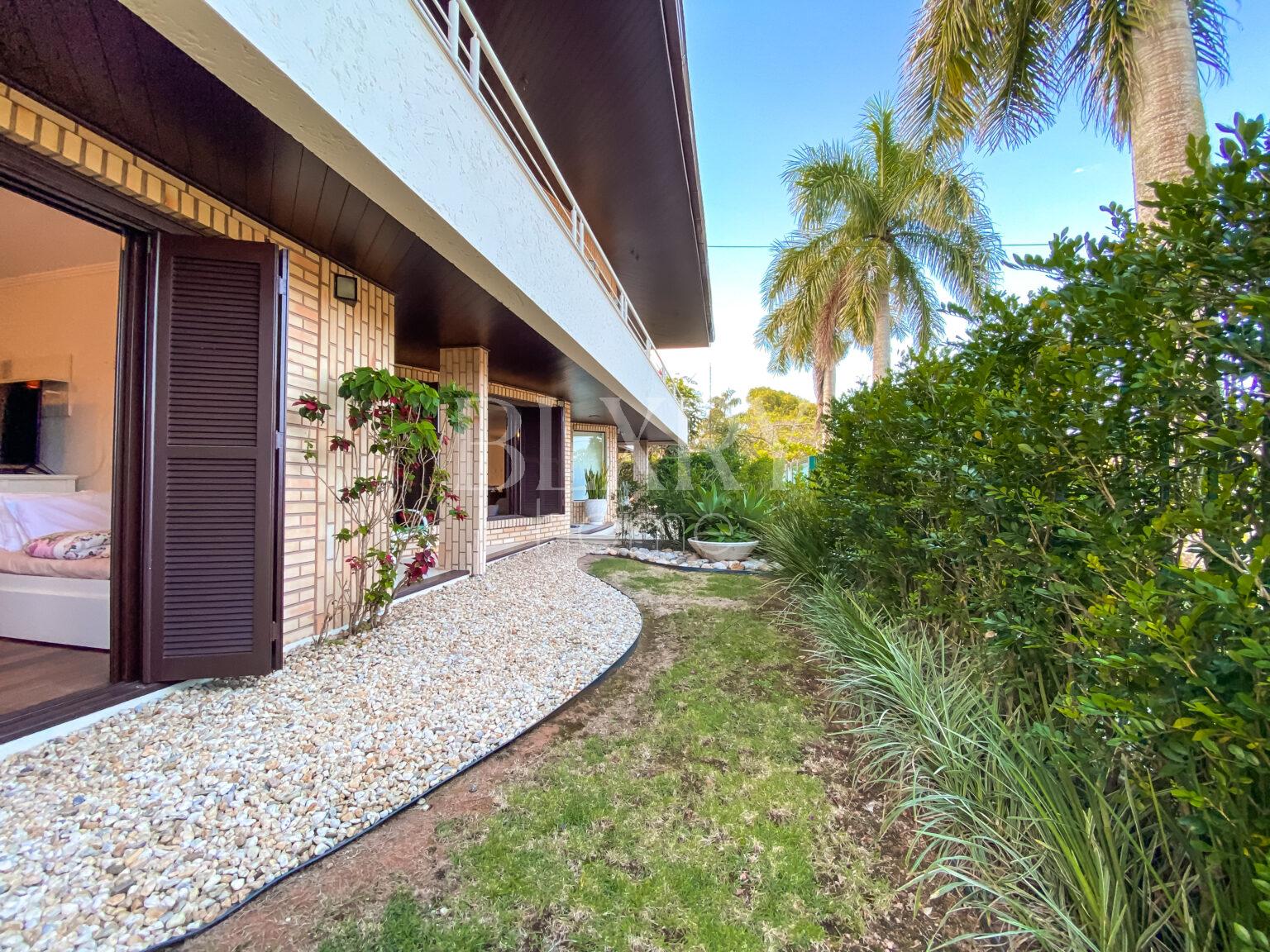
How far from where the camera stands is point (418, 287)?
458cm

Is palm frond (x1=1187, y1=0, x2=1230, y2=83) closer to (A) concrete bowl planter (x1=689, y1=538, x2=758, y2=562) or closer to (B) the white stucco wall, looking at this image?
(B) the white stucco wall

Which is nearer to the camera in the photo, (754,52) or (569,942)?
(569,942)

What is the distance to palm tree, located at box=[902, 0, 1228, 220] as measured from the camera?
3.65m

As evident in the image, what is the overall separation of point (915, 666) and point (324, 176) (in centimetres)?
449

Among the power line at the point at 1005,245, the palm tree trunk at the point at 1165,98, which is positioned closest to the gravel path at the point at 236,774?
the palm tree trunk at the point at 1165,98

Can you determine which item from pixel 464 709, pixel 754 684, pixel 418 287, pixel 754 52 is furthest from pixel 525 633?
pixel 754 52

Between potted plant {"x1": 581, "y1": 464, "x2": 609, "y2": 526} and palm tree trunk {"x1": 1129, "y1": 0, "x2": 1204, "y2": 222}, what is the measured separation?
1094cm

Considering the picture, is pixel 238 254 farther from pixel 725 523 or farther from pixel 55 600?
pixel 725 523

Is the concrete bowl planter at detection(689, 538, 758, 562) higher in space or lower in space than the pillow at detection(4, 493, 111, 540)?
lower

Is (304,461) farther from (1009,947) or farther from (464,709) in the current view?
(1009,947)

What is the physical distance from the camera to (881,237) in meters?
11.3

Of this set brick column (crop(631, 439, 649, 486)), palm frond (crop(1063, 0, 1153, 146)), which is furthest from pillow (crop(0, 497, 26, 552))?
brick column (crop(631, 439, 649, 486))

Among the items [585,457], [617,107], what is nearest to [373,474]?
[617,107]

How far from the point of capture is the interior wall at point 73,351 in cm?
504
